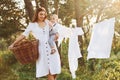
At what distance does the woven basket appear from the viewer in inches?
260

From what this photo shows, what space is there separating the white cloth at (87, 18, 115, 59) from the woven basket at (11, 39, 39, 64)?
121cm

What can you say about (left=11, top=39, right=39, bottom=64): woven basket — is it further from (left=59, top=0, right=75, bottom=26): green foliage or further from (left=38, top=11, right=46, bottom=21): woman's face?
(left=59, top=0, right=75, bottom=26): green foliage

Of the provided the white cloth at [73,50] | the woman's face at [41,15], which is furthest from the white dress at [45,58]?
the white cloth at [73,50]

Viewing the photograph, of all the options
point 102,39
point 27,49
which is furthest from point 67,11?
point 27,49

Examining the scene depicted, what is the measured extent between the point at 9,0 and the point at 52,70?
404 inches

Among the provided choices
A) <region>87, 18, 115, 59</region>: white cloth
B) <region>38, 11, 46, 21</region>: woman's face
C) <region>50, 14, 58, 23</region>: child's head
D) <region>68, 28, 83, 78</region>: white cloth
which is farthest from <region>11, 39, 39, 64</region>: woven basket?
<region>68, 28, 83, 78</region>: white cloth

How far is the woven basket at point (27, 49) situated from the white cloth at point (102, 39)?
121 centimetres

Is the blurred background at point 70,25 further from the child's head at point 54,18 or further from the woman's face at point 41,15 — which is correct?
the woman's face at point 41,15

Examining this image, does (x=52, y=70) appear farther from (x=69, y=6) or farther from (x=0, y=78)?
(x=69, y=6)

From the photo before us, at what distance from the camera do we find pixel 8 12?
53.6ft

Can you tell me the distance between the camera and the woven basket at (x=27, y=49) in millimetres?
6609

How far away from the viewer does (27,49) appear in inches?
261

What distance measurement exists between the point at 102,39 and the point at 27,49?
4.59ft

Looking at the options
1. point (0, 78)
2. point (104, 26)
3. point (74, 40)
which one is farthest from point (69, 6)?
point (104, 26)
